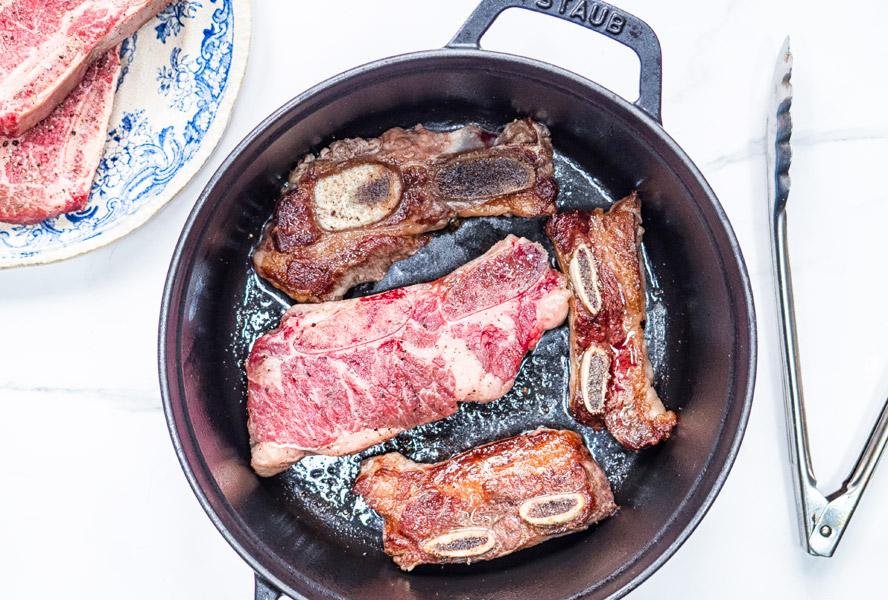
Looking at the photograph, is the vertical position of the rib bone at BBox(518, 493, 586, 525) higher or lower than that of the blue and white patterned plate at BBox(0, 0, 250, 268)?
lower

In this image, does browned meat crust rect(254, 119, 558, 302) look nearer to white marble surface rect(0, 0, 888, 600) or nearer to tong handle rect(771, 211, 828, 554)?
white marble surface rect(0, 0, 888, 600)

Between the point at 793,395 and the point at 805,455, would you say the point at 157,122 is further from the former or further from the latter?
the point at 805,455

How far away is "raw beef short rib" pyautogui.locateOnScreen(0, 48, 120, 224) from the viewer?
1913mm

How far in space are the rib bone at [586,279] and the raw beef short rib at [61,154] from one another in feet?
4.65

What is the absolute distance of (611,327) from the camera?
1.96 metres

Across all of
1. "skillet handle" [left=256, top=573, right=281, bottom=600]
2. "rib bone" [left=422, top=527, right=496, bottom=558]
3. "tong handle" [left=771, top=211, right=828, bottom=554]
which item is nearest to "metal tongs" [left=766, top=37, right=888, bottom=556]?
"tong handle" [left=771, top=211, right=828, bottom=554]

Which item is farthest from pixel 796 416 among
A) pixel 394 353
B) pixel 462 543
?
pixel 394 353

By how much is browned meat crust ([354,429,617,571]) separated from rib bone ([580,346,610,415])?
14 cm

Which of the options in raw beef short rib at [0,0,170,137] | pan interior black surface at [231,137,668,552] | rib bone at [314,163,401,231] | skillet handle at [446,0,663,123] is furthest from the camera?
pan interior black surface at [231,137,668,552]

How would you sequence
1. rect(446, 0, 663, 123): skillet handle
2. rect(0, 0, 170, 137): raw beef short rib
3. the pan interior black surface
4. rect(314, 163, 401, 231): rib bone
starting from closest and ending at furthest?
rect(446, 0, 663, 123): skillet handle, rect(0, 0, 170, 137): raw beef short rib, rect(314, 163, 401, 231): rib bone, the pan interior black surface

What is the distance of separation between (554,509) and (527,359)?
447 mm

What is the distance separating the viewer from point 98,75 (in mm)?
1942

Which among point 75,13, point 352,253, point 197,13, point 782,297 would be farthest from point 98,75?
point 782,297

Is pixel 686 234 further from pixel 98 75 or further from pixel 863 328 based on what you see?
pixel 98 75
